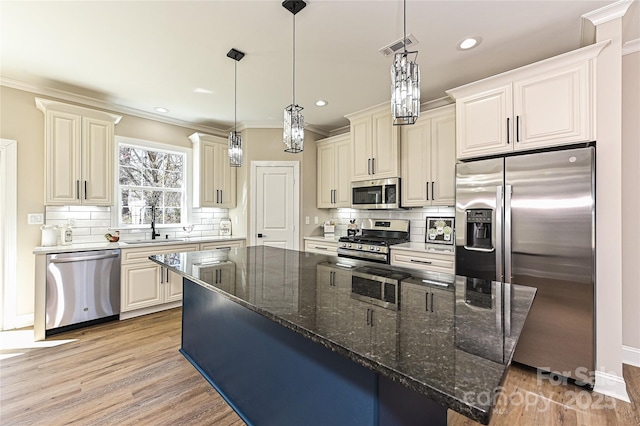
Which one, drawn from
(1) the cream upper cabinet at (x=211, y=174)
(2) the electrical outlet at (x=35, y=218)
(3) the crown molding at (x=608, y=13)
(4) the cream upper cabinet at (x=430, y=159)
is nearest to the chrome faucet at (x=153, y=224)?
(1) the cream upper cabinet at (x=211, y=174)

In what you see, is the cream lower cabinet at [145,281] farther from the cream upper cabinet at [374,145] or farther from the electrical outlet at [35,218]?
the cream upper cabinet at [374,145]

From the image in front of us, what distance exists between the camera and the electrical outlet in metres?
3.23

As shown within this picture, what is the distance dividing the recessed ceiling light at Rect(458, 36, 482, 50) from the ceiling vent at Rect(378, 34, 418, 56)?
414 millimetres

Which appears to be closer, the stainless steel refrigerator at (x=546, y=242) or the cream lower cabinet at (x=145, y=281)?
Answer: the stainless steel refrigerator at (x=546, y=242)

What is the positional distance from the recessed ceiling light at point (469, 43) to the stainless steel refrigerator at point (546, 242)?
0.99 metres

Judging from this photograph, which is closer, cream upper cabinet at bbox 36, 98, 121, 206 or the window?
cream upper cabinet at bbox 36, 98, 121, 206

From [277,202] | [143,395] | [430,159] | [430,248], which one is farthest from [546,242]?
[277,202]

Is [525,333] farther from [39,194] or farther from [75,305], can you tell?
[39,194]

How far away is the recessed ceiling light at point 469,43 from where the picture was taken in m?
2.38

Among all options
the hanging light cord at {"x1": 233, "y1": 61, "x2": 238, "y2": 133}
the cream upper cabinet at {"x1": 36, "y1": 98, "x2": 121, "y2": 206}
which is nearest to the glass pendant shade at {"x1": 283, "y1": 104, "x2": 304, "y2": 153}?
the hanging light cord at {"x1": 233, "y1": 61, "x2": 238, "y2": 133}

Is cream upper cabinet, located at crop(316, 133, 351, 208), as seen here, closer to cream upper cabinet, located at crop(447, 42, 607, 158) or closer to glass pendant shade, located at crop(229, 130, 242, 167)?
cream upper cabinet, located at crop(447, 42, 607, 158)

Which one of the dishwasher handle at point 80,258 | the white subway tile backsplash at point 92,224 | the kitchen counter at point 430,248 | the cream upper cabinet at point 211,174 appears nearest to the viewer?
the dishwasher handle at point 80,258

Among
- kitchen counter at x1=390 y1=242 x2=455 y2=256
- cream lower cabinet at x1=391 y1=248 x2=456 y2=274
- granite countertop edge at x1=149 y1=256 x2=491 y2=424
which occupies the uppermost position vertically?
granite countertop edge at x1=149 y1=256 x2=491 y2=424

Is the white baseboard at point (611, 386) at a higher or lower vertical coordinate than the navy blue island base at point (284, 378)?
lower
